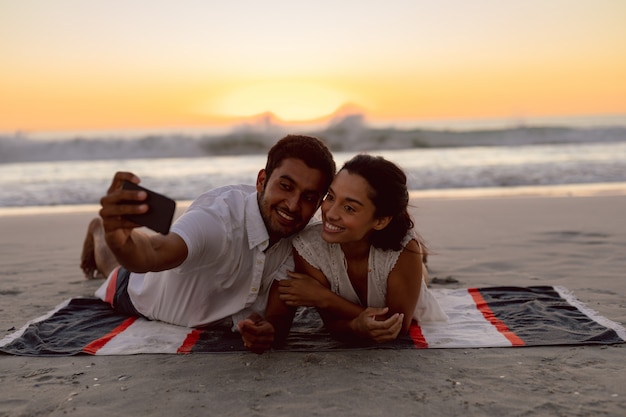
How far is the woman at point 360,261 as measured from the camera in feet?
12.6

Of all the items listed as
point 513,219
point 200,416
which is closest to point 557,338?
point 200,416

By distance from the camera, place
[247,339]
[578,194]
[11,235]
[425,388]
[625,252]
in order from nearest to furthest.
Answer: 1. [425,388]
2. [247,339]
3. [625,252]
4. [11,235]
5. [578,194]

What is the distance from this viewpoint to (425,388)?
3.24m

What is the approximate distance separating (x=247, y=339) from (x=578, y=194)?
10.3 meters

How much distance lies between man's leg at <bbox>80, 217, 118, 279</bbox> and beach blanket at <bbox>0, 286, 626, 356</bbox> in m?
0.97

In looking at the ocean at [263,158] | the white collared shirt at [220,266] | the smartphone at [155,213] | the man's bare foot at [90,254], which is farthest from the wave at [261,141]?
the smartphone at [155,213]

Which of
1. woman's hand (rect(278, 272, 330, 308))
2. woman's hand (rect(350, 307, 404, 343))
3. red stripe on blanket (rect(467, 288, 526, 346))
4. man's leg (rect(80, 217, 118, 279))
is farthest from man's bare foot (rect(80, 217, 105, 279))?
red stripe on blanket (rect(467, 288, 526, 346))

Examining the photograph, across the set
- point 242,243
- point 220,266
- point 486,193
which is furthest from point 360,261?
point 486,193

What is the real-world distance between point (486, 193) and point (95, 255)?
9298 mm

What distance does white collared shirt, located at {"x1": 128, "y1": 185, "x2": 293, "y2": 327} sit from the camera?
374cm

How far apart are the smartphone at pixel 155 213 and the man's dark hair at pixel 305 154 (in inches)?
46.7

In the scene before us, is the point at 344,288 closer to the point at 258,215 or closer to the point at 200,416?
the point at 258,215

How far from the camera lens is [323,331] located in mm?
4414

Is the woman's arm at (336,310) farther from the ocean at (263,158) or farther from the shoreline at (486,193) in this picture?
the ocean at (263,158)
